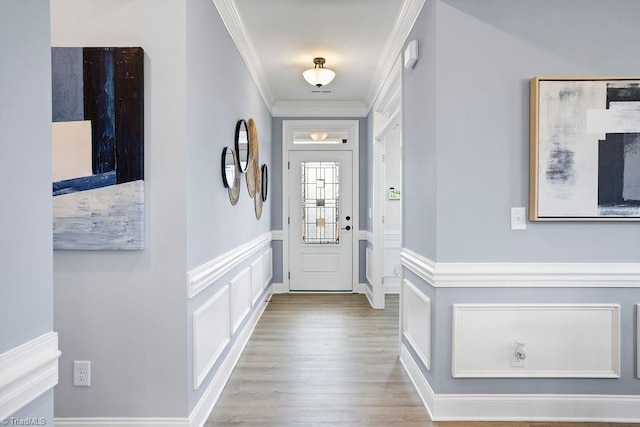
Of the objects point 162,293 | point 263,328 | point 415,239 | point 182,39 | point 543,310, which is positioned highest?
point 182,39

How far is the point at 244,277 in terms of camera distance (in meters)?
3.45

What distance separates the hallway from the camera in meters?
2.25

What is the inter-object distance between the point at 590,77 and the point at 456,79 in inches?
27.9

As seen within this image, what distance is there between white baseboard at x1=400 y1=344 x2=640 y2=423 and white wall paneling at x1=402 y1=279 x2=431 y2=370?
249mm

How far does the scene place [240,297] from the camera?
3271 millimetres

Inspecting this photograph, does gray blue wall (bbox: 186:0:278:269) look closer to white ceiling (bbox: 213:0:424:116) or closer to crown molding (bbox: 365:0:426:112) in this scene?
white ceiling (bbox: 213:0:424:116)

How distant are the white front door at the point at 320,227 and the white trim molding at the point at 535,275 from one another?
348 centimetres

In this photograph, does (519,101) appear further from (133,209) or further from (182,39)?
(133,209)

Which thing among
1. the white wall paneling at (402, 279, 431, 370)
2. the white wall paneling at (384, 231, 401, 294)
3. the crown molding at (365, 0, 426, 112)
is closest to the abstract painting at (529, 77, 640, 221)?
the white wall paneling at (402, 279, 431, 370)

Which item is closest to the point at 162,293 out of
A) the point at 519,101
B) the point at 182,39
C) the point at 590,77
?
the point at 182,39

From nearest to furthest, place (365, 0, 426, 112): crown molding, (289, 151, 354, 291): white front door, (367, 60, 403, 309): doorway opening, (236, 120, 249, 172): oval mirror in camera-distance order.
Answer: (365, 0, 426, 112): crown molding → (236, 120, 249, 172): oval mirror → (367, 60, 403, 309): doorway opening → (289, 151, 354, 291): white front door

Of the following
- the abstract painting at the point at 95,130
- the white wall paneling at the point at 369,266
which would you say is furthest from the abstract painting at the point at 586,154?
the white wall paneling at the point at 369,266

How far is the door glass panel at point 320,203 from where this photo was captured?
18.5ft

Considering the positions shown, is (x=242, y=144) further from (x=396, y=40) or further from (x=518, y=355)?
(x=518, y=355)
